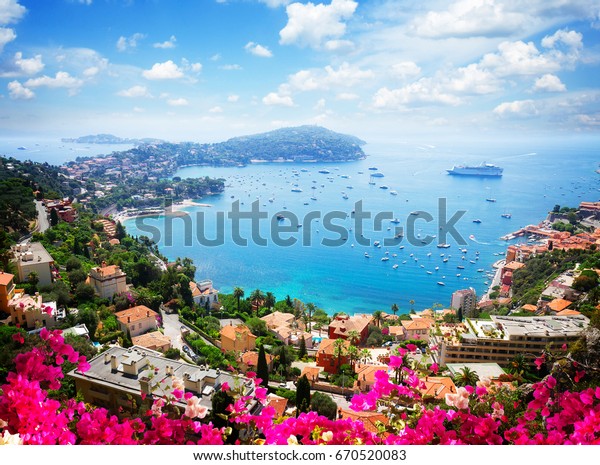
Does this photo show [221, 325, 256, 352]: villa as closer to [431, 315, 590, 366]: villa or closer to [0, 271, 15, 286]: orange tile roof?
[431, 315, 590, 366]: villa

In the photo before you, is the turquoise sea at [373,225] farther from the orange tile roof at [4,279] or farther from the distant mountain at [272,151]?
the distant mountain at [272,151]

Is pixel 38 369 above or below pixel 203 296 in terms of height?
above

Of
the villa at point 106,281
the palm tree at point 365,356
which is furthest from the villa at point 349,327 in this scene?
the villa at point 106,281

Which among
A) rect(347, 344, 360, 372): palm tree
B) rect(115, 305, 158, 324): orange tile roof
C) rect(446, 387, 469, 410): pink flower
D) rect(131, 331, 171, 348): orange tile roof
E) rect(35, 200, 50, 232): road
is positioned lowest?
rect(347, 344, 360, 372): palm tree

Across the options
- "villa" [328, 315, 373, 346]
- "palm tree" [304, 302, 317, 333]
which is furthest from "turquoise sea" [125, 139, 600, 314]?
"villa" [328, 315, 373, 346]
